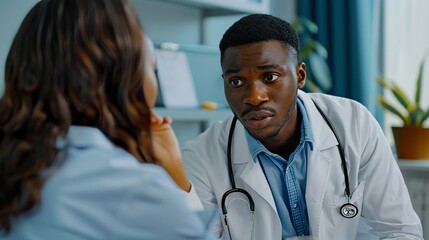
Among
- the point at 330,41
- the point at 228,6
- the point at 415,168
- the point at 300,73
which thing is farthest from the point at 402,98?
the point at 300,73

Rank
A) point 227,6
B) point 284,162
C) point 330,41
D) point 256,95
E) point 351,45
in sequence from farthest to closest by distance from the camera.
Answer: point 330,41
point 351,45
point 227,6
point 284,162
point 256,95

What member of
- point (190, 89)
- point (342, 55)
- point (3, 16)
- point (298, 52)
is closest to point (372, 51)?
point (342, 55)

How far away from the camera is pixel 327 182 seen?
1679 millimetres

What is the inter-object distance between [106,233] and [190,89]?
1848 millimetres

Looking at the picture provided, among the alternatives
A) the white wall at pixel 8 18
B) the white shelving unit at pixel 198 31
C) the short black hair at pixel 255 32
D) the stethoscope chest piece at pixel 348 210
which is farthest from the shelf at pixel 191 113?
the stethoscope chest piece at pixel 348 210

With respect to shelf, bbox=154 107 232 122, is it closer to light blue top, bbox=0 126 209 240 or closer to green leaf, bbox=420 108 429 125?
green leaf, bbox=420 108 429 125

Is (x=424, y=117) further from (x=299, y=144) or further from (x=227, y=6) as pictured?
(x=299, y=144)

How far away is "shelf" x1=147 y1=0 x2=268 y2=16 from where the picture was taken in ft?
8.63

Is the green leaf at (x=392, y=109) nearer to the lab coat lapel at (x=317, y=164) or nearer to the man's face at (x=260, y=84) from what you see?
the lab coat lapel at (x=317, y=164)

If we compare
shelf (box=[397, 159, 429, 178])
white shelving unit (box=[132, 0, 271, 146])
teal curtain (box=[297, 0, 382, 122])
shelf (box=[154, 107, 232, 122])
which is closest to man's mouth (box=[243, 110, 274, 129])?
shelf (box=[154, 107, 232, 122])

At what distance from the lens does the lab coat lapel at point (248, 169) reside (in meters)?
1.65

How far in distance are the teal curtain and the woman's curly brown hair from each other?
2.42 metres

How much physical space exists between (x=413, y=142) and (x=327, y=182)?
54.3 inches

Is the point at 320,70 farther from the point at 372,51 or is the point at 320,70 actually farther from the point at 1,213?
the point at 1,213
